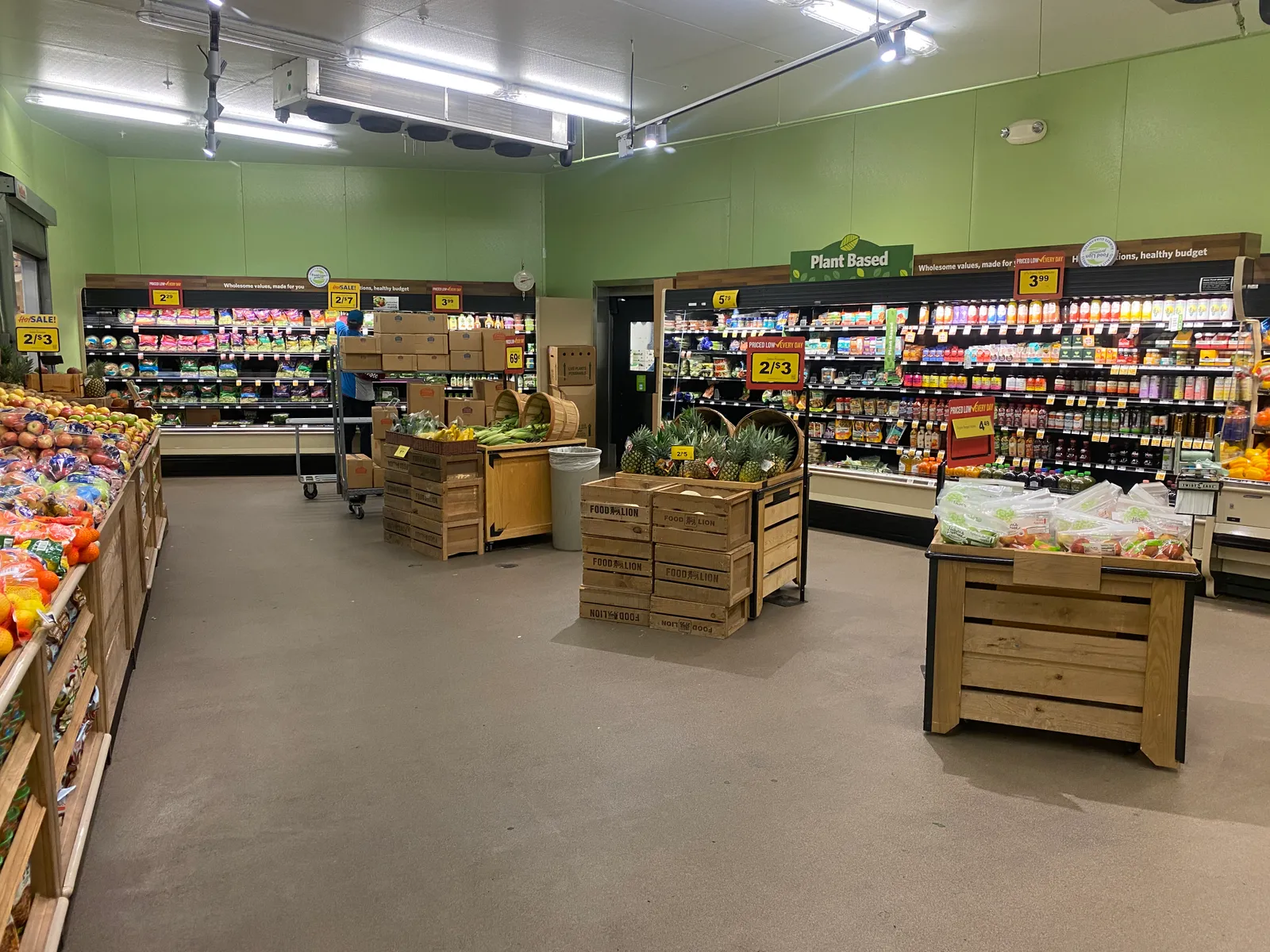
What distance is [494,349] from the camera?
9.39 meters

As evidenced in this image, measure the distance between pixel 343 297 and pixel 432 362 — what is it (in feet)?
8.85

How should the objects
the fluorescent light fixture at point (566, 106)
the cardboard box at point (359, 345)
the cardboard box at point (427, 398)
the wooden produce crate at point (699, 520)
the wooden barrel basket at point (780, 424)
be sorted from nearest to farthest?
1. the wooden produce crate at point (699, 520)
2. the wooden barrel basket at point (780, 424)
3. the fluorescent light fixture at point (566, 106)
4. the cardboard box at point (359, 345)
5. the cardboard box at point (427, 398)

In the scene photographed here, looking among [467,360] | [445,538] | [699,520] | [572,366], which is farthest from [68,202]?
[699,520]

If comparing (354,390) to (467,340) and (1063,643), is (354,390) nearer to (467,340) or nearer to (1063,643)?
(467,340)

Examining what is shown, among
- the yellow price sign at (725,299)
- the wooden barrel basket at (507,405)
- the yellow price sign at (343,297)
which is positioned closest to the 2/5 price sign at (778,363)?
the wooden barrel basket at (507,405)

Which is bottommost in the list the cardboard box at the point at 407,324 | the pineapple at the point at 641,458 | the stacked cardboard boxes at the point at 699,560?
the stacked cardboard boxes at the point at 699,560

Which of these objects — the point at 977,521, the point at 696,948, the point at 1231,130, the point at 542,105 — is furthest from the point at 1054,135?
the point at 696,948

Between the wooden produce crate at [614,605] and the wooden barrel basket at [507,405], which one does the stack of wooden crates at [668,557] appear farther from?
the wooden barrel basket at [507,405]

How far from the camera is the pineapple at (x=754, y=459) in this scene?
212 inches

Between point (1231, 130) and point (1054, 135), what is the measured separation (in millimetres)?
1310

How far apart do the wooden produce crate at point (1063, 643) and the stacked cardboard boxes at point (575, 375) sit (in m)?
8.28

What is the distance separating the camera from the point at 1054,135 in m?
7.73

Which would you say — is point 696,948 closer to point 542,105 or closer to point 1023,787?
point 1023,787

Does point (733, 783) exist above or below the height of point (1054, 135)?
below
